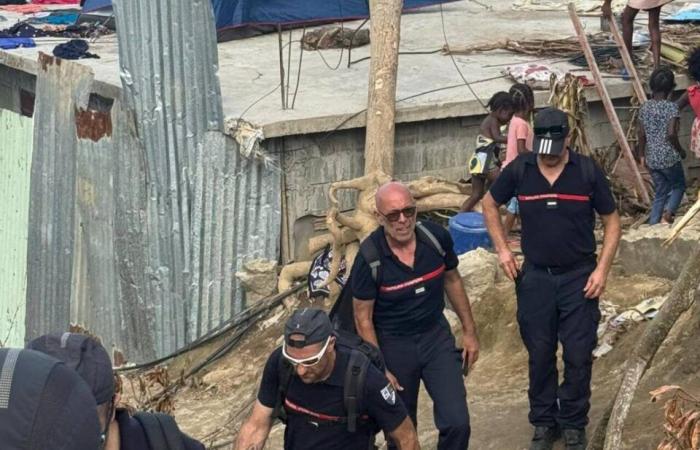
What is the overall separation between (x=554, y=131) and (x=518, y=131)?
282 cm

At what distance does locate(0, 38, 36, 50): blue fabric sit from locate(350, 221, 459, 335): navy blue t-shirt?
7564mm

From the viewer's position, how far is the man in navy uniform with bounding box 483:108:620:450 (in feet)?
20.2

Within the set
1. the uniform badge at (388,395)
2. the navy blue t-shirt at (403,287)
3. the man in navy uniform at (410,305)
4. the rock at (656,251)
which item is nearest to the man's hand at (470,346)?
the man in navy uniform at (410,305)

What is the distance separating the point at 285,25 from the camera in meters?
14.0

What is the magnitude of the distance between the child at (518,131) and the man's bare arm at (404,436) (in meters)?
3.66

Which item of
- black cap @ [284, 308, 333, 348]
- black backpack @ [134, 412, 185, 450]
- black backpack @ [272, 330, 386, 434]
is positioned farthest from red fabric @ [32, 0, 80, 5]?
black backpack @ [134, 412, 185, 450]

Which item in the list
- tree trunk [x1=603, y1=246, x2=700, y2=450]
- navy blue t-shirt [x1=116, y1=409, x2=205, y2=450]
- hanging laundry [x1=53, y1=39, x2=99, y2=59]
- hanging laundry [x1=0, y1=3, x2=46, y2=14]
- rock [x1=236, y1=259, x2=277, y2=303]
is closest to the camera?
navy blue t-shirt [x1=116, y1=409, x2=205, y2=450]

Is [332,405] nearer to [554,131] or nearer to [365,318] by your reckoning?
[365,318]

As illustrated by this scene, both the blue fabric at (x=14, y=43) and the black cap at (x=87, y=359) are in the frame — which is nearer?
the black cap at (x=87, y=359)

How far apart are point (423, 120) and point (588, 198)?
4.07 meters

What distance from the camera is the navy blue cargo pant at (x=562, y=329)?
620 centimetres

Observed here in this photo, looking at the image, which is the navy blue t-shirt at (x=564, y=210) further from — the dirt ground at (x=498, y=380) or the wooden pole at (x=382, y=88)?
the wooden pole at (x=382, y=88)

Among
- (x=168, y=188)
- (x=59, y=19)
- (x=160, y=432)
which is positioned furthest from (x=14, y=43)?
(x=160, y=432)

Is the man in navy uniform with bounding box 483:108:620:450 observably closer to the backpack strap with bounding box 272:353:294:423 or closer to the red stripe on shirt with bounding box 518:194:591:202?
the red stripe on shirt with bounding box 518:194:591:202
